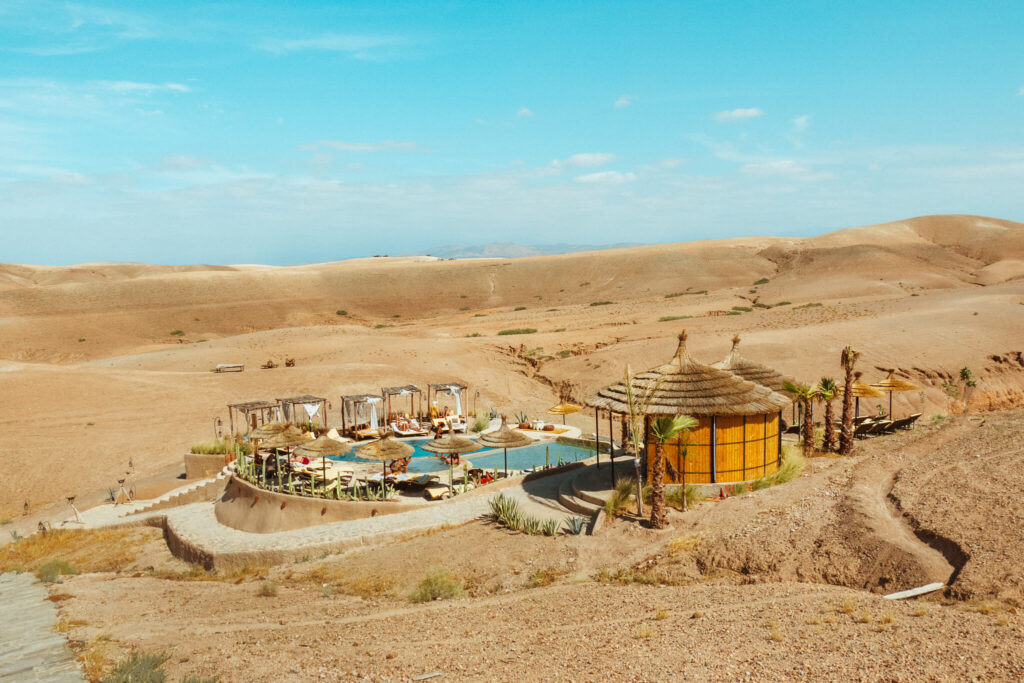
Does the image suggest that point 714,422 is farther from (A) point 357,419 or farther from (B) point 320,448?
(A) point 357,419

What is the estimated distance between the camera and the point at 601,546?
1584cm

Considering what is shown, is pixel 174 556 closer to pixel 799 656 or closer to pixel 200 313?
pixel 799 656

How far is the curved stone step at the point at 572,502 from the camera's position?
18.1 meters

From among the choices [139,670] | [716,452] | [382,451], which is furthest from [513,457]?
[139,670]

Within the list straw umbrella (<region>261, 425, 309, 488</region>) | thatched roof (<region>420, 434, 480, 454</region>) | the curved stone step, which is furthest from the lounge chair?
the curved stone step

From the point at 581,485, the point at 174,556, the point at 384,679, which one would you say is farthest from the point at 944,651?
the point at 174,556

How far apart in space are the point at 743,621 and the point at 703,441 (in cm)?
742

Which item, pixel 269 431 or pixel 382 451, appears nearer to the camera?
pixel 382 451

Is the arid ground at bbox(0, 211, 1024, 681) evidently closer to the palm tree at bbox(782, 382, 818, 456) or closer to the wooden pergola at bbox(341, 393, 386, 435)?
the palm tree at bbox(782, 382, 818, 456)

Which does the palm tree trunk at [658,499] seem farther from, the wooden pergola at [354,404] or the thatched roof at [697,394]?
the wooden pergola at [354,404]

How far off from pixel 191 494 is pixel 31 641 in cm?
1424

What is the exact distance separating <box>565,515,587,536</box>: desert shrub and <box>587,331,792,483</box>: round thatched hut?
2643 mm

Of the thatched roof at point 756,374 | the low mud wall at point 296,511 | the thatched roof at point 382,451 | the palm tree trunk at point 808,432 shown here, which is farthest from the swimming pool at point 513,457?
the palm tree trunk at point 808,432

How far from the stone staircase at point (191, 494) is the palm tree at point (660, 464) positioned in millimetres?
17635
